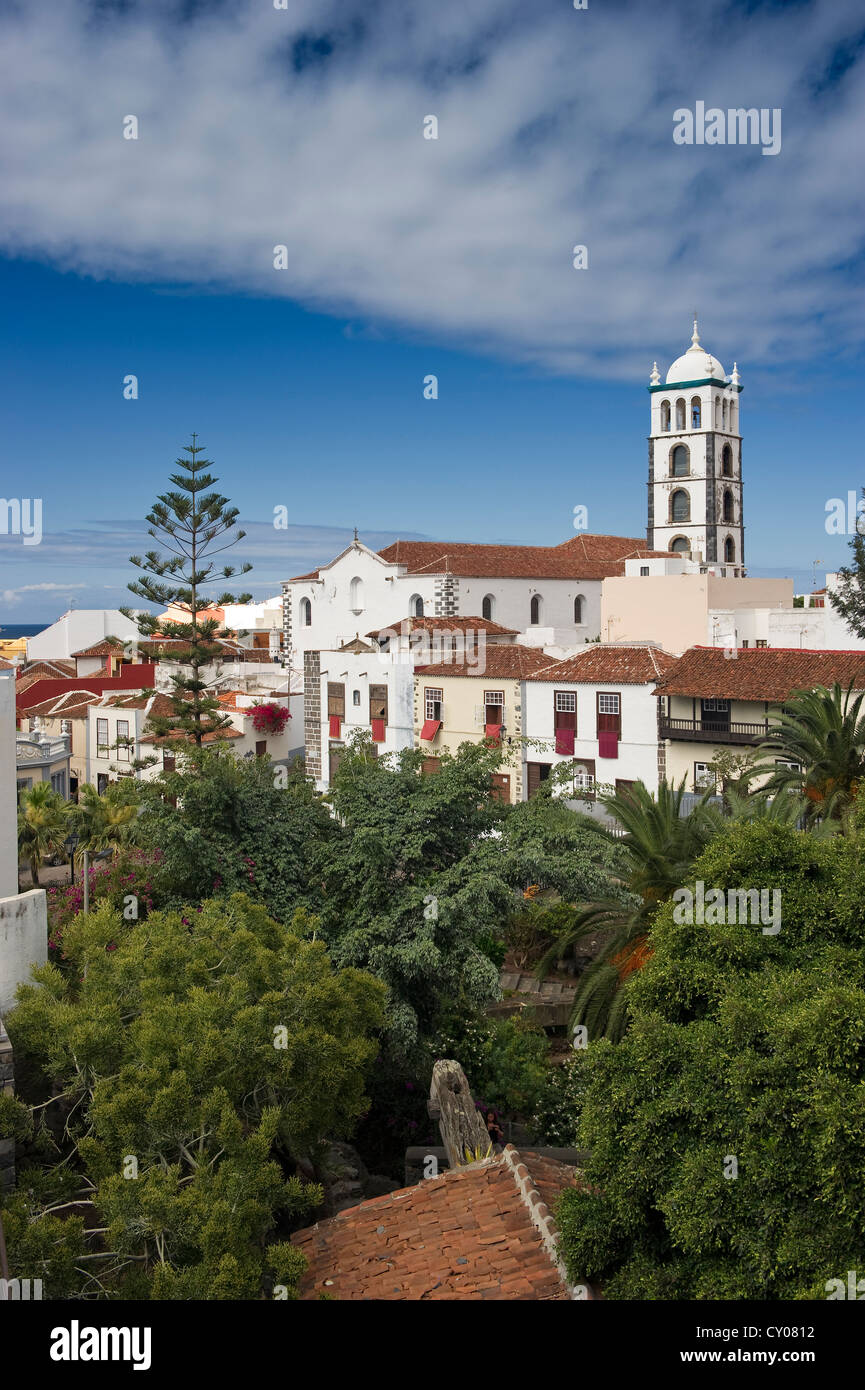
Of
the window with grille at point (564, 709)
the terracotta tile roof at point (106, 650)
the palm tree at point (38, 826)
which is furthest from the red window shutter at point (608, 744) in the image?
the terracotta tile roof at point (106, 650)

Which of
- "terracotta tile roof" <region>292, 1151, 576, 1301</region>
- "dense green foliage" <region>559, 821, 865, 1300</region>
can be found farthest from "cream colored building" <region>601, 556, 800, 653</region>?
"dense green foliage" <region>559, 821, 865, 1300</region>

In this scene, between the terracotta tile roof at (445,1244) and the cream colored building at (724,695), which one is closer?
the terracotta tile roof at (445,1244)

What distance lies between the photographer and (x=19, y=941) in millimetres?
12398

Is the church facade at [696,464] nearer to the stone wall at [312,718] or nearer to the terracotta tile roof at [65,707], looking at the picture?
the stone wall at [312,718]

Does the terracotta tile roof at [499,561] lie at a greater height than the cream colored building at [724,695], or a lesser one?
greater

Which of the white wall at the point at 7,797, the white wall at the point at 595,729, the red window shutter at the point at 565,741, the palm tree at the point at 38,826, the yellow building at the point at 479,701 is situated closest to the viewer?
the white wall at the point at 7,797

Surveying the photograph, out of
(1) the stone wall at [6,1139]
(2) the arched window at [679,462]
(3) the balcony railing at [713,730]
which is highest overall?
(2) the arched window at [679,462]

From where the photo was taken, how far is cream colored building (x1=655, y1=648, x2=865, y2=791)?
31297 mm

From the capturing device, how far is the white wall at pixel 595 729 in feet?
113

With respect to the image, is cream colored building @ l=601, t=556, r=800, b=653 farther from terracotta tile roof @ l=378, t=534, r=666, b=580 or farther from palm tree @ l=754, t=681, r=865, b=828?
palm tree @ l=754, t=681, r=865, b=828

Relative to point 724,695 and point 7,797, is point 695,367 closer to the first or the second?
point 724,695

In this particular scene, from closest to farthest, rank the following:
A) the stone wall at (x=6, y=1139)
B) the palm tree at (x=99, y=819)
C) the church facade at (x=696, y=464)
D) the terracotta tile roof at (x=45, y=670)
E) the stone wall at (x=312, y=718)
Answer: the stone wall at (x=6, y=1139)
the palm tree at (x=99, y=819)
the stone wall at (x=312, y=718)
the terracotta tile roof at (x=45, y=670)
the church facade at (x=696, y=464)

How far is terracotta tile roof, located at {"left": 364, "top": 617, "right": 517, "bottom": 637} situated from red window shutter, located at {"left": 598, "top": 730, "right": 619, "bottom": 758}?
9.78m

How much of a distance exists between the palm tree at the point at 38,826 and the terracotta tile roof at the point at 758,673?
57.5ft
